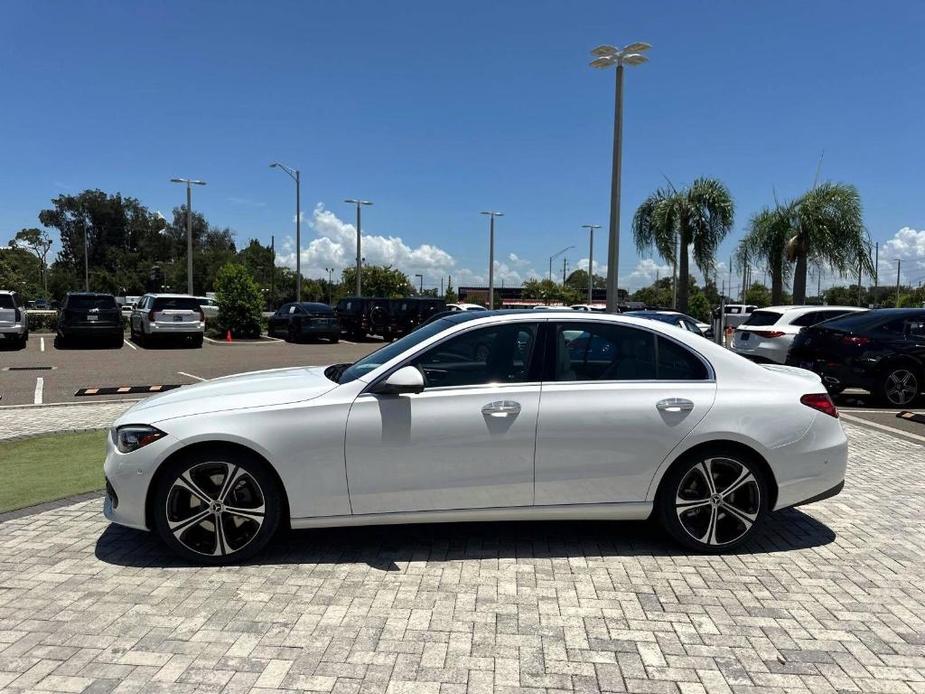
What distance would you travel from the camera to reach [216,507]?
3.96 meters

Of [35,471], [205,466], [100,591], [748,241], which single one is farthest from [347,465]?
[748,241]

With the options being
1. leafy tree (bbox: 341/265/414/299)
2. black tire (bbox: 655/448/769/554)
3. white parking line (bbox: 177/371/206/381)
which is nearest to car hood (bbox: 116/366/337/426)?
black tire (bbox: 655/448/769/554)

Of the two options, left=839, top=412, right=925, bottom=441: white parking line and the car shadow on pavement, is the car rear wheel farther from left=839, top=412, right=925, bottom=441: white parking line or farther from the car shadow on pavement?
the car shadow on pavement

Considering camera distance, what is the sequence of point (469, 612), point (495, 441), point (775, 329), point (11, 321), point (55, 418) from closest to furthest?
point (469, 612), point (495, 441), point (55, 418), point (775, 329), point (11, 321)

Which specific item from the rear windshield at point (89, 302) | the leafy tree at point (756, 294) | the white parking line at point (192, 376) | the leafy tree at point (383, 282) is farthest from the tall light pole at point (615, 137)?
the leafy tree at point (756, 294)

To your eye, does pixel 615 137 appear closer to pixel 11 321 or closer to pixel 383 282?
pixel 11 321

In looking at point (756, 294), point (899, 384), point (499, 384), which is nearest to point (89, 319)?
point (499, 384)

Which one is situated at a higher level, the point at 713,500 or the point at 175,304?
the point at 175,304

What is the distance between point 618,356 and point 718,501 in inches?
43.5

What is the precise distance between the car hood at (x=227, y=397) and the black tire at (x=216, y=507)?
0.28 m

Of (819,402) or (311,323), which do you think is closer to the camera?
(819,402)

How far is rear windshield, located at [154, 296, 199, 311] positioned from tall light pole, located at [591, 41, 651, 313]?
14198 mm

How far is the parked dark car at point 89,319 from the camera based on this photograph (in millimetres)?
21062

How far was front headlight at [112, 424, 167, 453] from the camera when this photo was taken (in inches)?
154
